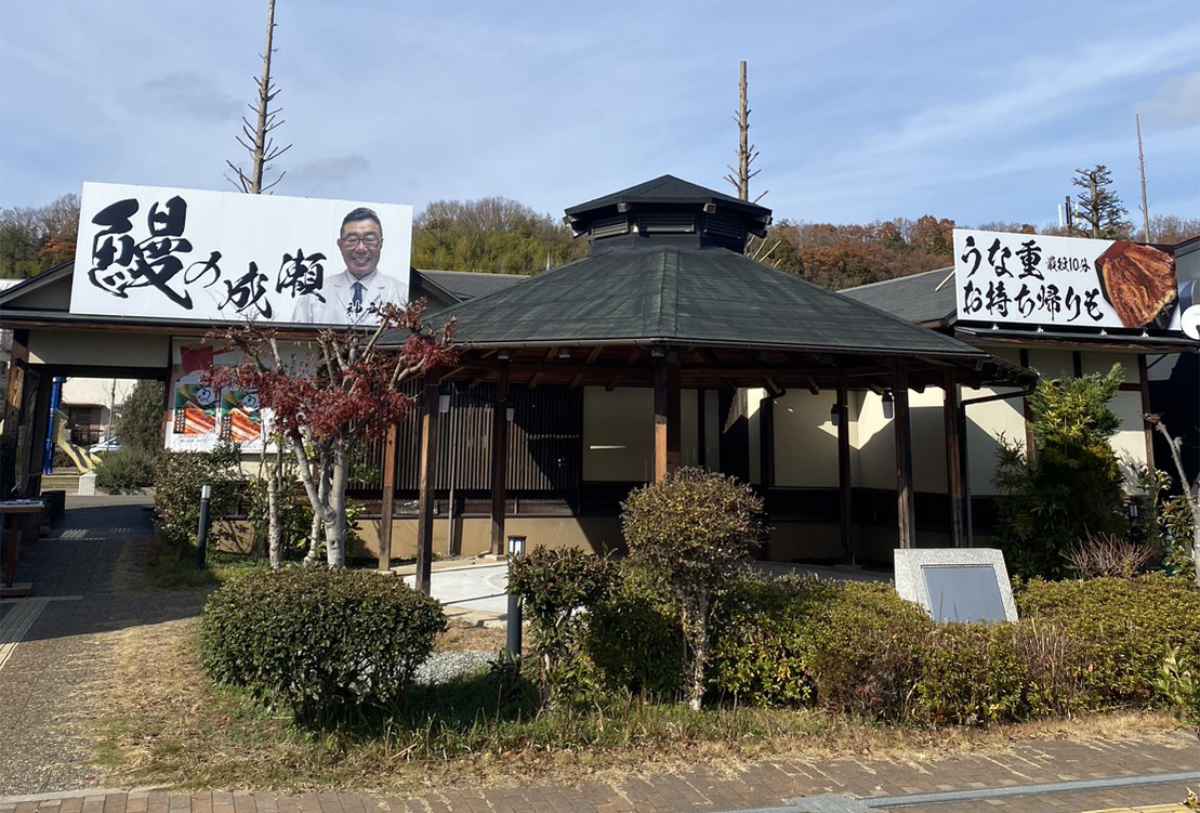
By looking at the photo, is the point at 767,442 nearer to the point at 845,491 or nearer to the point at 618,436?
the point at 845,491

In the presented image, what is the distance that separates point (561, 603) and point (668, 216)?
854cm

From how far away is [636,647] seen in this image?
607 cm

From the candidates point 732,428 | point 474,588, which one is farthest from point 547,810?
point 732,428

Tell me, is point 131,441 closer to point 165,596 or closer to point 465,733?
point 165,596

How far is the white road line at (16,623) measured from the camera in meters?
7.21

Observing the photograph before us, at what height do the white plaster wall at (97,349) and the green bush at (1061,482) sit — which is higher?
the white plaster wall at (97,349)

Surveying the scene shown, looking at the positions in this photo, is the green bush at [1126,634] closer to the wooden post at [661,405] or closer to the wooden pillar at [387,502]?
the wooden post at [661,405]

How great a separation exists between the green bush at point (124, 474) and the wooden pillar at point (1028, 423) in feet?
86.2

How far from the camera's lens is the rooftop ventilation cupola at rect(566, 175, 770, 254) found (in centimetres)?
1268

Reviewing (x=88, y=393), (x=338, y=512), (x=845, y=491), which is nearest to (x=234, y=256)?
(x=338, y=512)

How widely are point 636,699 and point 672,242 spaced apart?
8463 millimetres

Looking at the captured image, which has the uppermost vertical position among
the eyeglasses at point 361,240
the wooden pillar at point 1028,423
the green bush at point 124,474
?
the eyeglasses at point 361,240

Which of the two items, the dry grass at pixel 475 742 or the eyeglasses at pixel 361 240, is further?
the eyeglasses at pixel 361 240

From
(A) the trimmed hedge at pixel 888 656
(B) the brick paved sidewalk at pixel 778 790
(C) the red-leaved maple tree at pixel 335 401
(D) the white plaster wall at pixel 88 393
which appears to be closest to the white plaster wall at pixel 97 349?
(C) the red-leaved maple tree at pixel 335 401
